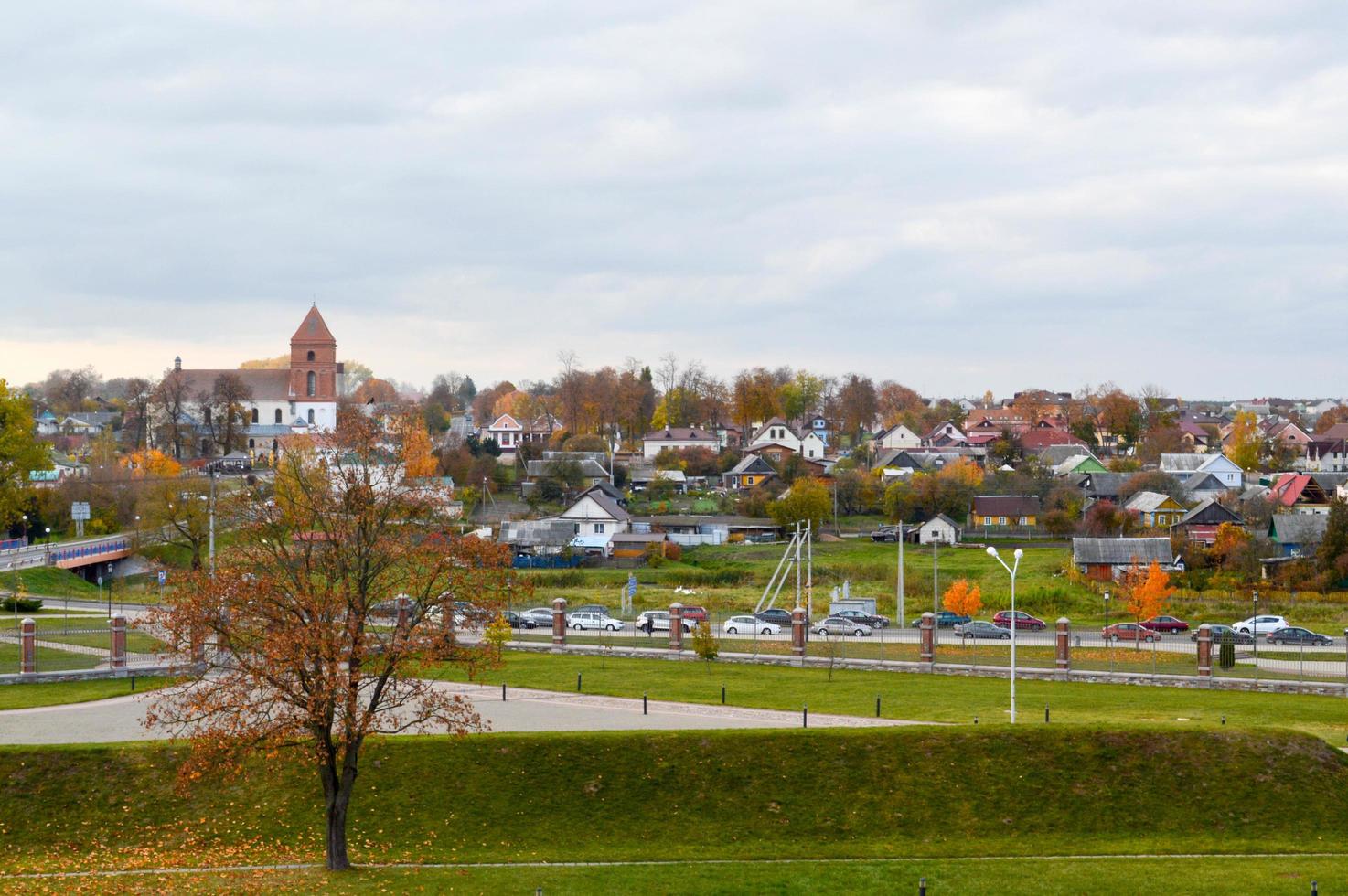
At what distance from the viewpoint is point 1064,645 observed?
4169cm

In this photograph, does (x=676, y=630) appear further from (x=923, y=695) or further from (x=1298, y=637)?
(x=1298, y=637)

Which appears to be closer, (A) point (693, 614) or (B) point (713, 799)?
(B) point (713, 799)

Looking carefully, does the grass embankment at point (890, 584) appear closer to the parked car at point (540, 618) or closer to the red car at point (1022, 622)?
the parked car at point (540, 618)

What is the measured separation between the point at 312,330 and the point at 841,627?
107623 millimetres

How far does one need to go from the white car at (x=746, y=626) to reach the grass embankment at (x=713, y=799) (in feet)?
80.5

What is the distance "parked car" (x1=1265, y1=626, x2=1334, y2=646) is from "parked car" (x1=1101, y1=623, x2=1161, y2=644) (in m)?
4.24

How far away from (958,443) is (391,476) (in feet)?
439

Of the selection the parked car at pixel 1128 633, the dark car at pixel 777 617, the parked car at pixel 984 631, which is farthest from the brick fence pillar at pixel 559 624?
the parked car at pixel 1128 633

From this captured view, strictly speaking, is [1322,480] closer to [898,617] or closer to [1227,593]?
[1227,593]

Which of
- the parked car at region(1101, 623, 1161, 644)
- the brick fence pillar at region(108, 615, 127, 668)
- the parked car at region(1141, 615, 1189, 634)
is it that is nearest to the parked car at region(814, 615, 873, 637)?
the parked car at region(1101, 623, 1161, 644)

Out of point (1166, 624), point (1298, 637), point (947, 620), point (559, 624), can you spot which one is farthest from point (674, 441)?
point (1298, 637)

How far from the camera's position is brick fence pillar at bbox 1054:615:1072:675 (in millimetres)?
41344

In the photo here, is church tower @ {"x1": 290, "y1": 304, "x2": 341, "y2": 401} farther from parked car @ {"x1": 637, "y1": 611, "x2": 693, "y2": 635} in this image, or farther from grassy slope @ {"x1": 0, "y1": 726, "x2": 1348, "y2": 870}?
grassy slope @ {"x1": 0, "y1": 726, "x2": 1348, "y2": 870}

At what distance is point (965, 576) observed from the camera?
236 feet
